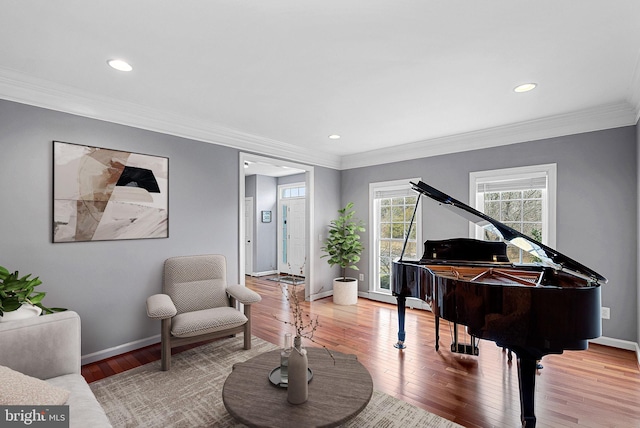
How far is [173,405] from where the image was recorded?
7.48ft

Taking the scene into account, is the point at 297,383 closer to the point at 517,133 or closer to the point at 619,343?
the point at 619,343

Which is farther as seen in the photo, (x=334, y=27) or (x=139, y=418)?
(x=139, y=418)

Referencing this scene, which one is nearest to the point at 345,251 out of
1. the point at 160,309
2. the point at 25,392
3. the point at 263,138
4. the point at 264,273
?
the point at 263,138

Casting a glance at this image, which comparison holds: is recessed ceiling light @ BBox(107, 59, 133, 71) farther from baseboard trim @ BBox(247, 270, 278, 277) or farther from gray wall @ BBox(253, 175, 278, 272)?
baseboard trim @ BBox(247, 270, 278, 277)

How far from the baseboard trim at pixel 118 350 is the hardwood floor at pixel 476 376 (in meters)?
0.07

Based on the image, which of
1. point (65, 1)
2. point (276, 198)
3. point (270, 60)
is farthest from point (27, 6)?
point (276, 198)

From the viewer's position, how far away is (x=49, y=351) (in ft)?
6.10

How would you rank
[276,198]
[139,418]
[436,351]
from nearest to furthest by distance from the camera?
1. [139,418]
2. [436,351]
3. [276,198]

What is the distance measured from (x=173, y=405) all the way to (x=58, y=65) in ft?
8.84

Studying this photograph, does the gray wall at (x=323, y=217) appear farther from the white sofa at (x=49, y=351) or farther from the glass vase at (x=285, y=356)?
the white sofa at (x=49, y=351)

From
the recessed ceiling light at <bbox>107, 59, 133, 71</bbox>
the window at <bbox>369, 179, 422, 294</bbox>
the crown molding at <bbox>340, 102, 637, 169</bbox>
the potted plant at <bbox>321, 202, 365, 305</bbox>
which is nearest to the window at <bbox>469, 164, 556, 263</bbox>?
the crown molding at <bbox>340, 102, 637, 169</bbox>

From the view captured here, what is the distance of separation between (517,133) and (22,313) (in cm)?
507

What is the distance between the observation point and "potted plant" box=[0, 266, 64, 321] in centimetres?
207

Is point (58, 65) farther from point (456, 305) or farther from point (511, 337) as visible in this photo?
point (511, 337)
